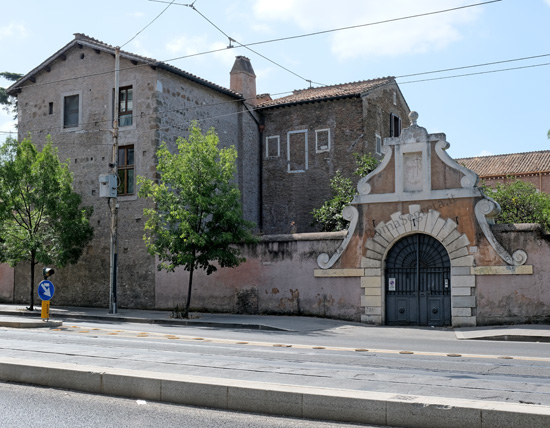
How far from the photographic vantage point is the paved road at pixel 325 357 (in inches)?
314

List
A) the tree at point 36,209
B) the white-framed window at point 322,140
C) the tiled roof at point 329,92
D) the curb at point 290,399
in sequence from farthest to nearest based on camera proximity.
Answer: the white-framed window at point 322,140 < the tiled roof at point 329,92 < the tree at point 36,209 < the curb at point 290,399

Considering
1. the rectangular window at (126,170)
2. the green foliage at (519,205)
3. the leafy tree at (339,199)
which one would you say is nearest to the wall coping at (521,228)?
the green foliage at (519,205)

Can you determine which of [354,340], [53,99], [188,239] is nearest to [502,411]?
[354,340]

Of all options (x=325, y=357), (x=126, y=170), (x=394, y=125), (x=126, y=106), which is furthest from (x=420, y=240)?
(x=394, y=125)

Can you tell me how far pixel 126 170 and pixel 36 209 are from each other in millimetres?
3901

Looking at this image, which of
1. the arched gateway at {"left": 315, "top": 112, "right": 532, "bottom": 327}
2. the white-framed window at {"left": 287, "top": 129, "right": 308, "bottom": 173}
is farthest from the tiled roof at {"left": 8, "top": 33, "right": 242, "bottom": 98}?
the arched gateway at {"left": 315, "top": 112, "right": 532, "bottom": 327}

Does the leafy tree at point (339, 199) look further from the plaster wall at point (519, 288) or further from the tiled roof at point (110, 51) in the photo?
the plaster wall at point (519, 288)

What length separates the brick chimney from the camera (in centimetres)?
3238

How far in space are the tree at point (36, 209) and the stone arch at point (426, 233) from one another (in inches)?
480

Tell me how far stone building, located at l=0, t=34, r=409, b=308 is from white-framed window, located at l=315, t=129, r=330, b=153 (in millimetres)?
49

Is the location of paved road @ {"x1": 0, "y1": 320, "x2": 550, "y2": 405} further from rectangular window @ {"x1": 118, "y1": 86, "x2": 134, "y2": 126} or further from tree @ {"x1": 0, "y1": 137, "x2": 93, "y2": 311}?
rectangular window @ {"x1": 118, "y1": 86, "x2": 134, "y2": 126}

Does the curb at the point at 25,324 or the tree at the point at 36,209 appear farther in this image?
the tree at the point at 36,209

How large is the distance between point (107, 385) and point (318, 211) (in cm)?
2051

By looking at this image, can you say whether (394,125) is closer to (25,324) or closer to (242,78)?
(242,78)
